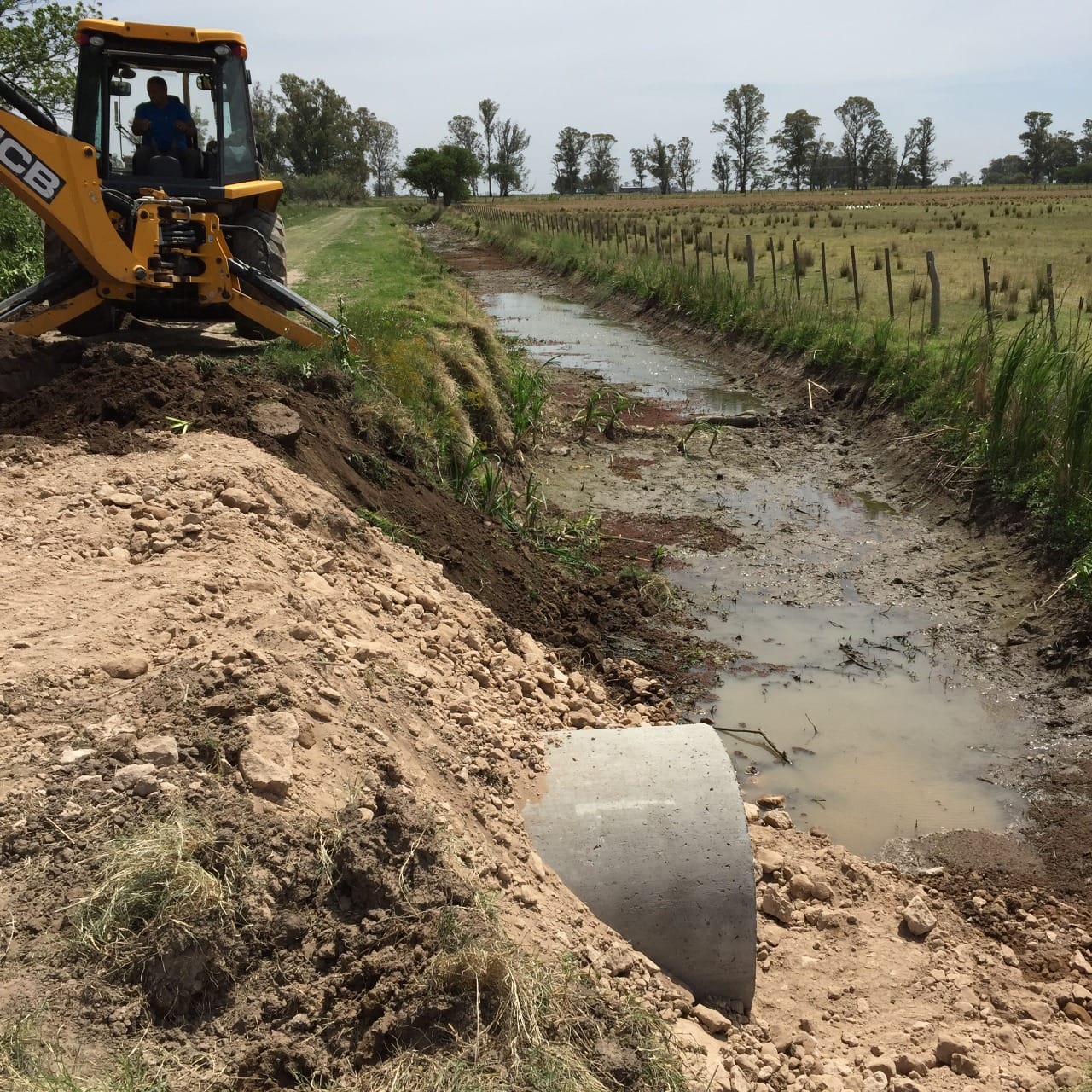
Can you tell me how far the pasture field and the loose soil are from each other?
32.6 ft

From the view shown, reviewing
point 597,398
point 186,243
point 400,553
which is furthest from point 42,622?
point 597,398

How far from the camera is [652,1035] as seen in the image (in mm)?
3344

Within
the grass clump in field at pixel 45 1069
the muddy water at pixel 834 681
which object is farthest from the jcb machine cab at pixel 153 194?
the grass clump in field at pixel 45 1069

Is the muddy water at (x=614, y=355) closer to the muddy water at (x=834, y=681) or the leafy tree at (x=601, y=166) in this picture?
the muddy water at (x=834, y=681)

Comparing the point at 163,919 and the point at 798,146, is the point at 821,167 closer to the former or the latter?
the point at 798,146

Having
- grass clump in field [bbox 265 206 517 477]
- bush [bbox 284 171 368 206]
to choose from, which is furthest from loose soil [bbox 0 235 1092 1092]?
bush [bbox 284 171 368 206]

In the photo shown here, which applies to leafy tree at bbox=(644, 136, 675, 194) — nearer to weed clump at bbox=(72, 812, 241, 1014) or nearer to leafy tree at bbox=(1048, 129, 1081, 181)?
leafy tree at bbox=(1048, 129, 1081, 181)

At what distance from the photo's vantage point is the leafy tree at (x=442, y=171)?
72688 millimetres

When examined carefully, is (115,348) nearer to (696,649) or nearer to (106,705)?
(106,705)

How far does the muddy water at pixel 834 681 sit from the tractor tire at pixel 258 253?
3.53 metres

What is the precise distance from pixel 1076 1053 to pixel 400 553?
4.37m

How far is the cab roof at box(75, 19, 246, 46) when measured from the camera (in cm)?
886

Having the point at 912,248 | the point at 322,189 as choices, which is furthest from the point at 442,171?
the point at 912,248

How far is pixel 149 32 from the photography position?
902cm
